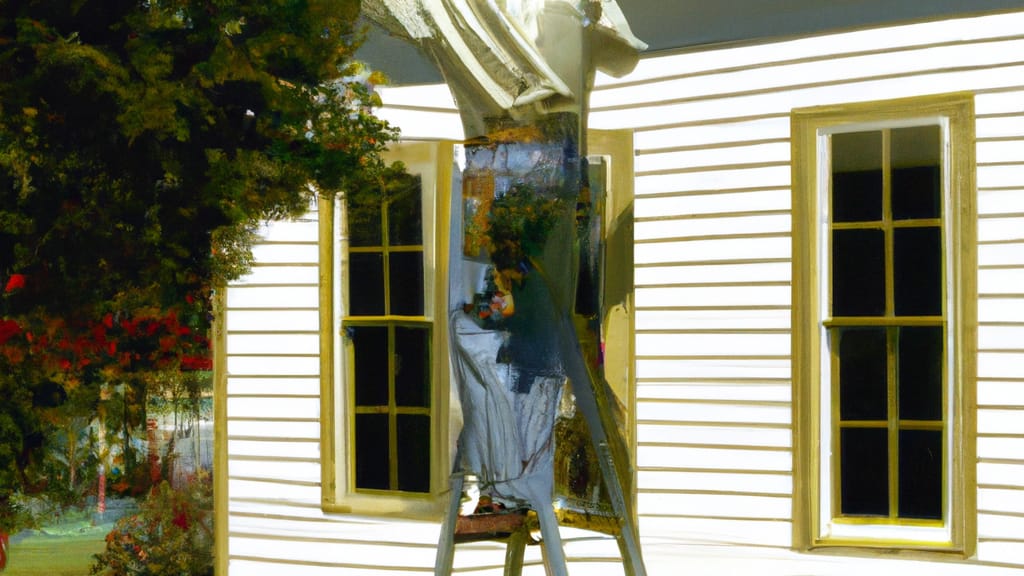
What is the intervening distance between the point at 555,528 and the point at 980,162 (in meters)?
1.46

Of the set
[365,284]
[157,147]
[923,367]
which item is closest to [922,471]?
[923,367]

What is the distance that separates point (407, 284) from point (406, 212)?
19 centimetres

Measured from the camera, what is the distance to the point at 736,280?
8.97 feet

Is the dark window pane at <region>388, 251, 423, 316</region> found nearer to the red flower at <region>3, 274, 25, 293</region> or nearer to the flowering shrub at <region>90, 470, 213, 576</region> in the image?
the flowering shrub at <region>90, 470, 213, 576</region>

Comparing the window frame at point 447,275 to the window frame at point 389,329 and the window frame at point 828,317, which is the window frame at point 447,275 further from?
the window frame at point 828,317

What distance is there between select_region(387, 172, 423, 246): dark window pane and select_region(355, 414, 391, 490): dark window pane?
47 cm

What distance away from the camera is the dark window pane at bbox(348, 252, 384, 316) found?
2.70m

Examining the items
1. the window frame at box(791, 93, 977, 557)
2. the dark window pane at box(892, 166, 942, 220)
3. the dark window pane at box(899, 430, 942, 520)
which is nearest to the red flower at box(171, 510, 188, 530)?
the window frame at box(791, 93, 977, 557)

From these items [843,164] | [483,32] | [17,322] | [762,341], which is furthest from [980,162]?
[17,322]

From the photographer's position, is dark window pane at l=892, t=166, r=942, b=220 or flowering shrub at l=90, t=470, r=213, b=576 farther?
flowering shrub at l=90, t=470, r=213, b=576

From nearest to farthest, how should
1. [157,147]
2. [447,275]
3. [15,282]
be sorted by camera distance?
1. [447,275]
2. [157,147]
3. [15,282]

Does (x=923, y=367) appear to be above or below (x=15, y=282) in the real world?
below

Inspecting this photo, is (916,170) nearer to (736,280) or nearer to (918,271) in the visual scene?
(918,271)

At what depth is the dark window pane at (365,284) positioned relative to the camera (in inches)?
106
